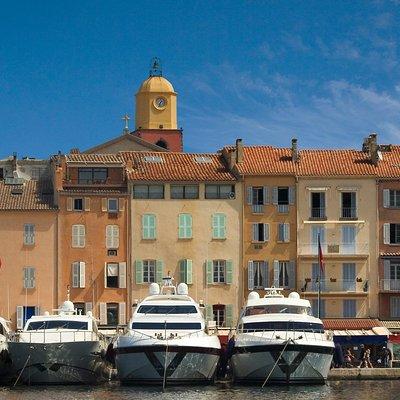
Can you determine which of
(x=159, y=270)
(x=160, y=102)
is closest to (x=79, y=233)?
(x=159, y=270)

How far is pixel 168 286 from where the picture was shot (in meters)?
84.9

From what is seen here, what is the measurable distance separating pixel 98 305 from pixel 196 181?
10576mm

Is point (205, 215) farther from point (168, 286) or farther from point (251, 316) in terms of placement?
point (251, 316)

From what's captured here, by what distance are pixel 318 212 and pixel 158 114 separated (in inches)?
1395

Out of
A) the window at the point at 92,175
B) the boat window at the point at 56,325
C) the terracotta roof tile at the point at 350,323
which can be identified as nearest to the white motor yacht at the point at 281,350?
the boat window at the point at 56,325

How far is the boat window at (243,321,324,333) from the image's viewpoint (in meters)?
75.6

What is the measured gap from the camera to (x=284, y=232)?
97.6 m

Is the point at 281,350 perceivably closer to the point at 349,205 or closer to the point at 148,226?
the point at 148,226

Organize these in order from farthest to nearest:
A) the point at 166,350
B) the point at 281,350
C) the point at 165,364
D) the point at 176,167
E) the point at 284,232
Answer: the point at 176,167, the point at 284,232, the point at 281,350, the point at 165,364, the point at 166,350

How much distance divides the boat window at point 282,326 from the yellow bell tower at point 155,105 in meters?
54.8

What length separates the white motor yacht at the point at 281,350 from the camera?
7356 centimetres

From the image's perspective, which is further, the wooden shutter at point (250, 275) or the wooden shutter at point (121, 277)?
the wooden shutter at point (250, 275)

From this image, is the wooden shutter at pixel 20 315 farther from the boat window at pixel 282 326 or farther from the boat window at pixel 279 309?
the boat window at pixel 282 326

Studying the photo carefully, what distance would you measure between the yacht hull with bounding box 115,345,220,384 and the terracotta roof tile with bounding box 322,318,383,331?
68.5 ft
